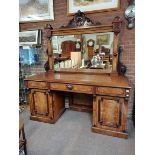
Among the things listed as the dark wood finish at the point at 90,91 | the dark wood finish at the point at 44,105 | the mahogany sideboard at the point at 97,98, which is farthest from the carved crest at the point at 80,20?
the dark wood finish at the point at 44,105

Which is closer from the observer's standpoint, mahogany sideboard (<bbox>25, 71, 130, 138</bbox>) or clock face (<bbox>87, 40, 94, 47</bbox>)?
mahogany sideboard (<bbox>25, 71, 130, 138</bbox>)

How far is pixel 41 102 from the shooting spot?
2426 millimetres

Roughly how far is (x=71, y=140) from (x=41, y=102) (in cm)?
78

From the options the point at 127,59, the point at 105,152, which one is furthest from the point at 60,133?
the point at 127,59

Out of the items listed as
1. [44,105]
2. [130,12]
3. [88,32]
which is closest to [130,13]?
[130,12]

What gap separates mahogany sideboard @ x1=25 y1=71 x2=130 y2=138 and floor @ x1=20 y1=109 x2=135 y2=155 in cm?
11

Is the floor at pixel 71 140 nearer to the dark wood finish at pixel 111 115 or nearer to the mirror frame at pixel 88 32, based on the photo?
the dark wood finish at pixel 111 115

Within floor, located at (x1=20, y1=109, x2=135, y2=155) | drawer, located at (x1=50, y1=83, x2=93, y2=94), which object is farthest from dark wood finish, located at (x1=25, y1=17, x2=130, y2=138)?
floor, located at (x1=20, y1=109, x2=135, y2=155)

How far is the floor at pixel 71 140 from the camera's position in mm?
1818

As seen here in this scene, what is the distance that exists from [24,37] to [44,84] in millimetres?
1242

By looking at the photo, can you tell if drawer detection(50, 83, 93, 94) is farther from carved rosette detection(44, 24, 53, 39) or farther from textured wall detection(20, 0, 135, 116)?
carved rosette detection(44, 24, 53, 39)

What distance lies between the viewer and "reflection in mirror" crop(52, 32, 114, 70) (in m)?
2.37
